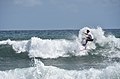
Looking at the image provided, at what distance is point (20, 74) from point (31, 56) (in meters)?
7.63

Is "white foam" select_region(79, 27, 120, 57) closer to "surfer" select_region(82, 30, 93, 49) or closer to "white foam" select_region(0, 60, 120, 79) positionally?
"surfer" select_region(82, 30, 93, 49)

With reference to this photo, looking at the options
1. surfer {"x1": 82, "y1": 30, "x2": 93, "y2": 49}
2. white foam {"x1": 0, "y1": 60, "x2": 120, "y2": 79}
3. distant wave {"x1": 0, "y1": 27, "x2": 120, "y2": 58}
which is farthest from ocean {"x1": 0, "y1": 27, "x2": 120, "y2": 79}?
white foam {"x1": 0, "y1": 60, "x2": 120, "y2": 79}

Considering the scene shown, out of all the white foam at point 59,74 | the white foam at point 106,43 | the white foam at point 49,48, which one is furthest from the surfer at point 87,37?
the white foam at point 59,74

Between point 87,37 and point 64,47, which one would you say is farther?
point 64,47

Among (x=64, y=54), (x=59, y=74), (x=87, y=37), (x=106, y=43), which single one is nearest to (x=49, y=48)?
(x=64, y=54)

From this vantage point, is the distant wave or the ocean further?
the distant wave

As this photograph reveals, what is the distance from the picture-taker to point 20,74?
423 inches

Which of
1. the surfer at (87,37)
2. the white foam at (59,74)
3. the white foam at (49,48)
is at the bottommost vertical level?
the white foam at (59,74)

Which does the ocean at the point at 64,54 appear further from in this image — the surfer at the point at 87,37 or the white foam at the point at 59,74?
the white foam at the point at 59,74

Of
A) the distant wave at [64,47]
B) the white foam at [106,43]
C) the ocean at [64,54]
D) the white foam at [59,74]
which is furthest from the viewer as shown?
the distant wave at [64,47]

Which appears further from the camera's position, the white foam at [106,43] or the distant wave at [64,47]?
the distant wave at [64,47]

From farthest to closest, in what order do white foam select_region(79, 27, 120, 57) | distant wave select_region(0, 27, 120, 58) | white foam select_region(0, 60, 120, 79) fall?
distant wave select_region(0, 27, 120, 58), white foam select_region(79, 27, 120, 57), white foam select_region(0, 60, 120, 79)

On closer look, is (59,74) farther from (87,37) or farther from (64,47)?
(64,47)

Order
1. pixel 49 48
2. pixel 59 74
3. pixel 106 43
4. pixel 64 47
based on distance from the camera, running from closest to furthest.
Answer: pixel 59 74, pixel 49 48, pixel 64 47, pixel 106 43
